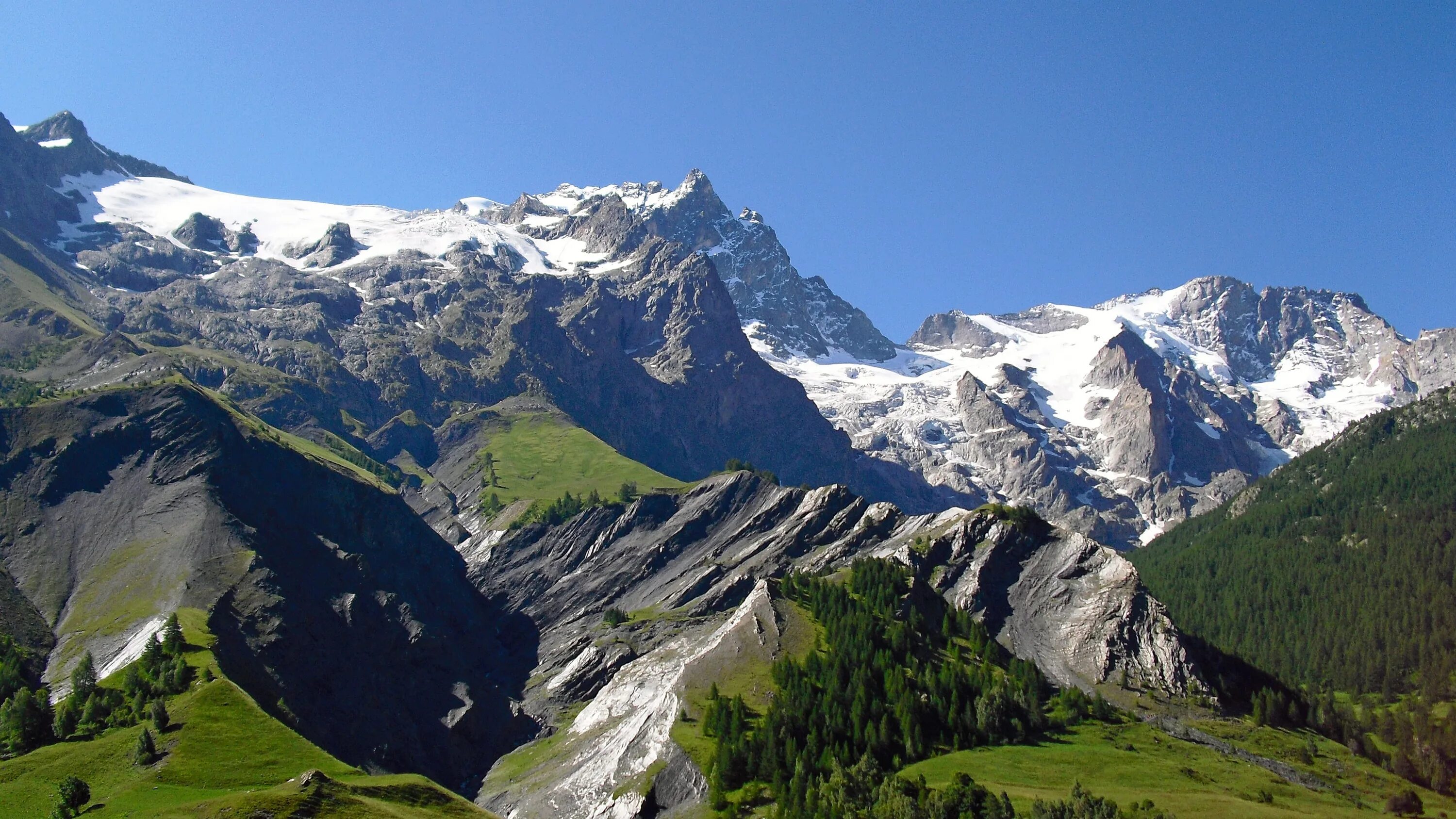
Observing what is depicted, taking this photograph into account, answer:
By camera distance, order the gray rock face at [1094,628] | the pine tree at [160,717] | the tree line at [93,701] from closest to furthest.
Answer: the tree line at [93,701], the pine tree at [160,717], the gray rock face at [1094,628]

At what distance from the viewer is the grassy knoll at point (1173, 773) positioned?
411ft

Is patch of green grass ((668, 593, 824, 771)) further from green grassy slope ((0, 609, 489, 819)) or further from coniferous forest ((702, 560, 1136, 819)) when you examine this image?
green grassy slope ((0, 609, 489, 819))

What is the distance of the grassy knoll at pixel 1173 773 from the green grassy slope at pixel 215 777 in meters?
64.8

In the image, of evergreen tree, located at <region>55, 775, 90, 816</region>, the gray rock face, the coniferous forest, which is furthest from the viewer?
the gray rock face

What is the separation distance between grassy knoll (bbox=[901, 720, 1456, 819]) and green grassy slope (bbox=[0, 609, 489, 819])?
213ft

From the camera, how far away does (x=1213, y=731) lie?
156250 mm

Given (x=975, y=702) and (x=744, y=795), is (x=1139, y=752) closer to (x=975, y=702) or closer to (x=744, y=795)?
(x=975, y=702)

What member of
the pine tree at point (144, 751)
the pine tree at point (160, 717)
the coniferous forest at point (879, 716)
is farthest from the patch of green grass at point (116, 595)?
the coniferous forest at point (879, 716)

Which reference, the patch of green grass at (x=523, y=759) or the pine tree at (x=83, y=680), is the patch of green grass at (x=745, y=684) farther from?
the pine tree at (x=83, y=680)

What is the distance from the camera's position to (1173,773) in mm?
135500

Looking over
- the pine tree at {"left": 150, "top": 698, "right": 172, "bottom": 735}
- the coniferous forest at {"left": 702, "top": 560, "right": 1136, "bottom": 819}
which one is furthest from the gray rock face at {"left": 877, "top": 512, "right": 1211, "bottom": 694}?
the pine tree at {"left": 150, "top": 698, "right": 172, "bottom": 735}

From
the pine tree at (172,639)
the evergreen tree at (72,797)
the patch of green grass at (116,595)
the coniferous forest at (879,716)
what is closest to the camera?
the evergreen tree at (72,797)

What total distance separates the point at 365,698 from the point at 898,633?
9466 centimetres

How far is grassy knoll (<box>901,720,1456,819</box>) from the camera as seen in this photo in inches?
4936
